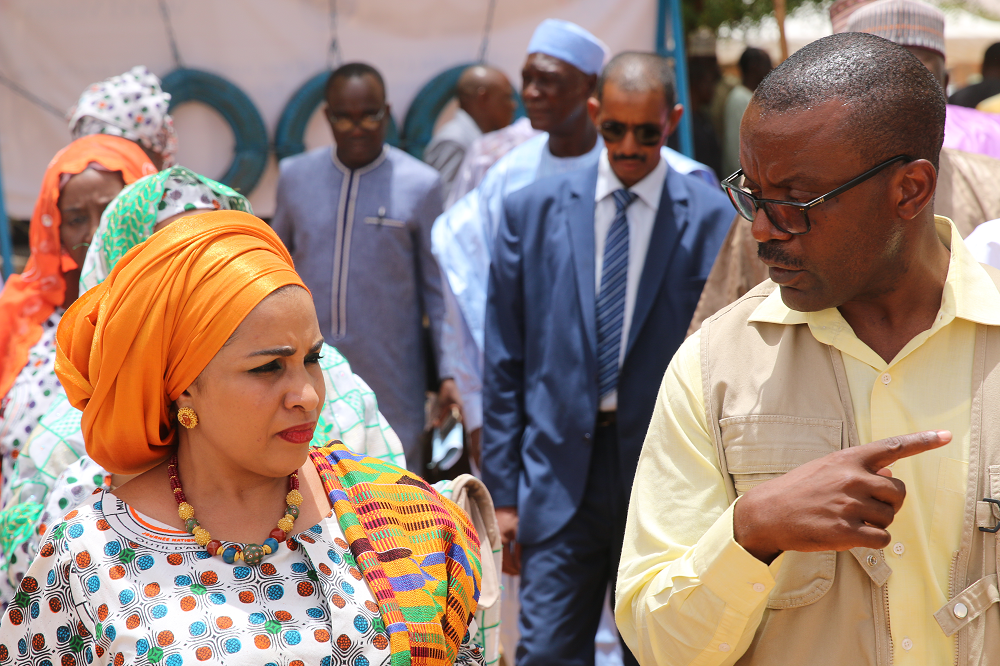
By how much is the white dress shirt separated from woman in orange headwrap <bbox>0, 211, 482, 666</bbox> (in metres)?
1.79

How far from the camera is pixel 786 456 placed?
185 cm

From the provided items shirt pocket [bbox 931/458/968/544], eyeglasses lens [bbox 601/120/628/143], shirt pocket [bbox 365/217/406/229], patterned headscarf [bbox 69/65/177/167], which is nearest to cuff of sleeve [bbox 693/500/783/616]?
shirt pocket [bbox 931/458/968/544]

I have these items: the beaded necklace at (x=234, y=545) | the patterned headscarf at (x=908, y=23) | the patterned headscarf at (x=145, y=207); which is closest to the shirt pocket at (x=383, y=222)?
the patterned headscarf at (x=145, y=207)

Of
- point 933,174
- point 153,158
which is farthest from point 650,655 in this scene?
point 153,158

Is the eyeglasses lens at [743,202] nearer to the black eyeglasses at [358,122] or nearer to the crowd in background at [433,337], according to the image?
the crowd in background at [433,337]

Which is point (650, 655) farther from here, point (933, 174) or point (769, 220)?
point (933, 174)

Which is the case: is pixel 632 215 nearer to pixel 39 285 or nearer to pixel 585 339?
pixel 585 339

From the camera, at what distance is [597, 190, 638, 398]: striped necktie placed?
12.0 feet

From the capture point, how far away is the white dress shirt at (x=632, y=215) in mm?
3761

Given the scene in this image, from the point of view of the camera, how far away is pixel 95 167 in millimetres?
3615

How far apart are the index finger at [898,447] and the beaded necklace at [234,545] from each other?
1105 mm

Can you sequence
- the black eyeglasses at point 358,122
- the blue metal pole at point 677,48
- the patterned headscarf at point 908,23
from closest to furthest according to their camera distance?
the patterned headscarf at point 908,23
the black eyeglasses at point 358,122
the blue metal pole at point 677,48

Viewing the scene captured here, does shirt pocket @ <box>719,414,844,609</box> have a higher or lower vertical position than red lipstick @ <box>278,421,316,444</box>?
lower

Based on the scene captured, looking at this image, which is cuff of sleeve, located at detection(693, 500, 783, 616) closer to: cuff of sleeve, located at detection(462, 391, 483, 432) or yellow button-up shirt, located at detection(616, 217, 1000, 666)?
yellow button-up shirt, located at detection(616, 217, 1000, 666)
